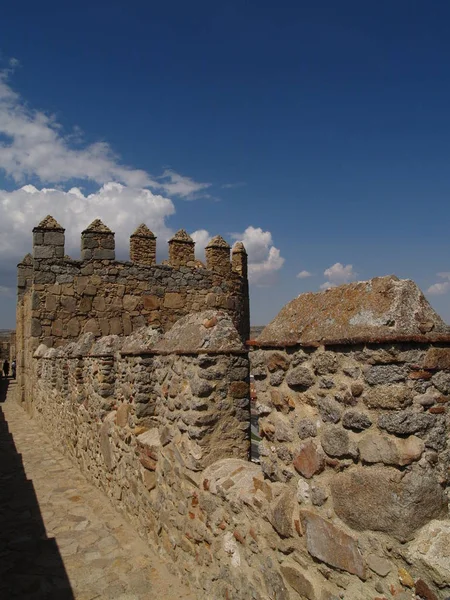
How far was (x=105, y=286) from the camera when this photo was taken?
1145 cm

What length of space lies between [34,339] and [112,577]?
26.7 feet

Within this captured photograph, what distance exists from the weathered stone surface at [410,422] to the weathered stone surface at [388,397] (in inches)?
1.5

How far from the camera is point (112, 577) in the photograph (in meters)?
4.02

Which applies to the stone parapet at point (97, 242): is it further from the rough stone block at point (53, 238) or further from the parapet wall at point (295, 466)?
the parapet wall at point (295, 466)

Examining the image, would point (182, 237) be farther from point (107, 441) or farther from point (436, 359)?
point (436, 359)

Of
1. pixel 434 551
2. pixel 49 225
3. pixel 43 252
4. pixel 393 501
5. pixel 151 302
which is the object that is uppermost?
pixel 49 225

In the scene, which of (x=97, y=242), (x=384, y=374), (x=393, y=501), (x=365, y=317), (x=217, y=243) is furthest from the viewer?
(x=217, y=243)

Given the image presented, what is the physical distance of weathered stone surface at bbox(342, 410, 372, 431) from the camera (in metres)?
2.13

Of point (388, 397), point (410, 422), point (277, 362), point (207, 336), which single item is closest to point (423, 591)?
point (410, 422)

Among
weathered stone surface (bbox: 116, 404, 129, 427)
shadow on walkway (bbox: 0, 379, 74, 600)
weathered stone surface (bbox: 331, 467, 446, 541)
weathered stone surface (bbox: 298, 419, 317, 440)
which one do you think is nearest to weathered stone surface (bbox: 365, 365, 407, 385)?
weathered stone surface (bbox: 331, 467, 446, 541)

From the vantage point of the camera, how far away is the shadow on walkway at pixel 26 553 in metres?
3.87

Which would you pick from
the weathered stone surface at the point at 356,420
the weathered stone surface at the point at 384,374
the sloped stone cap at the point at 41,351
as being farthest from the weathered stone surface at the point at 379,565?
the sloped stone cap at the point at 41,351

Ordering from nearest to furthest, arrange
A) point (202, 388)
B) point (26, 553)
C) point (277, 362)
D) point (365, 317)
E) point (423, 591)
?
1. point (423, 591)
2. point (365, 317)
3. point (277, 362)
4. point (202, 388)
5. point (26, 553)

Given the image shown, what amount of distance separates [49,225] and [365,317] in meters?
10.3
